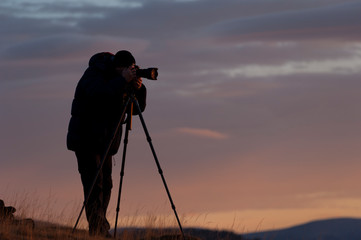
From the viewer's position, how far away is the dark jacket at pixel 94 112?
8.86 metres

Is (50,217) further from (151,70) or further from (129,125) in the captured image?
(151,70)

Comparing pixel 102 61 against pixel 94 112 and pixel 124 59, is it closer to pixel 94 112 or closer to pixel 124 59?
pixel 124 59

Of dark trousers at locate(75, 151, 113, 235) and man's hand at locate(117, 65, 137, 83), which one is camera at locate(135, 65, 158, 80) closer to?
man's hand at locate(117, 65, 137, 83)

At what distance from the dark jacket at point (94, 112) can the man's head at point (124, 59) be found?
0.17 metres

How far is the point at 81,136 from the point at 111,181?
3.32ft

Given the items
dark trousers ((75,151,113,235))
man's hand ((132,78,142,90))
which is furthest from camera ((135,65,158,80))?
dark trousers ((75,151,113,235))

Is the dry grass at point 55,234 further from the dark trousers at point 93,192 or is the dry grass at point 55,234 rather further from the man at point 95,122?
the man at point 95,122

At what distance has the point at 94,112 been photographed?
8961 mm

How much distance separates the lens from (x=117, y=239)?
9.19 metres

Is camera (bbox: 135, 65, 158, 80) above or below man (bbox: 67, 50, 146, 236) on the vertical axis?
above

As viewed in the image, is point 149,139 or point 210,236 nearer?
point 149,139

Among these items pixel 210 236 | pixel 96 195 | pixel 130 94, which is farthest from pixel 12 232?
pixel 210 236

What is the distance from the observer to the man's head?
28.9 feet

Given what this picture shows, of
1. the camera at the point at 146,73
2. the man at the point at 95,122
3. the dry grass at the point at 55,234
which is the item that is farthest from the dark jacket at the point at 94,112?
the dry grass at the point at 55,234
